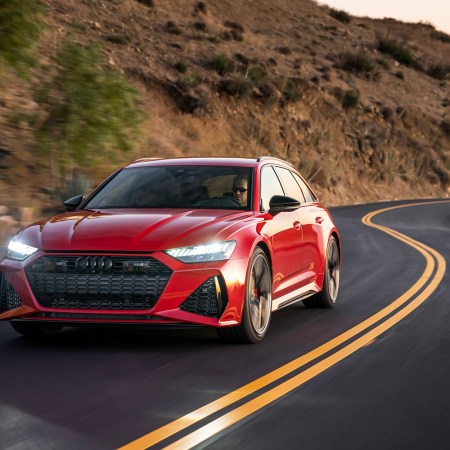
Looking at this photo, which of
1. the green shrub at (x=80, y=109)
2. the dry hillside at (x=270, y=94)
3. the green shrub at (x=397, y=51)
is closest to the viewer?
the green shrub at (x=80, y=109)

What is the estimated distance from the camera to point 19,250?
8008mm

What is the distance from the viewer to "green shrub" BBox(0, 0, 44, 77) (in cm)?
1875

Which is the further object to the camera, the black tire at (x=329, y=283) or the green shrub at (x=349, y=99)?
the green shrub at (x=349, y=99)

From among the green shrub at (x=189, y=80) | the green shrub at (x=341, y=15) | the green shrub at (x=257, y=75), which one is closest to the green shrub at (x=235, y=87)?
the green shrub at (x=257, y=75)

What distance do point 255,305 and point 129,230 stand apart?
126 centimetres

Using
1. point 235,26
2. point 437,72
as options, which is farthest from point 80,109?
point 437,72

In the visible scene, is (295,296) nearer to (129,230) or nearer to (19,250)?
(129,230)

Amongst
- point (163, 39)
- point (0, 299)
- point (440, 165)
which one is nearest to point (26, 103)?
point (0, 299)

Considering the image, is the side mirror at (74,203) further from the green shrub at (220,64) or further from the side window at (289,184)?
the green shrub at (220,64)

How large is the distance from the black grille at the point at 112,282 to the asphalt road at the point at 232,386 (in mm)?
406

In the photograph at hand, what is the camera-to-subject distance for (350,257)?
17.7m

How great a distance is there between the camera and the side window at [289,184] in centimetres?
1016

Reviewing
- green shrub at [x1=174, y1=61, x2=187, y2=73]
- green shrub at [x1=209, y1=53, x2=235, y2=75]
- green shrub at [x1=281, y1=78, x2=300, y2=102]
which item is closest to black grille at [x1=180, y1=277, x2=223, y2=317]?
green shrub at [x1=174, y1=61, x2=187, y2=73]

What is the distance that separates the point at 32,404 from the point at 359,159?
165 ft
